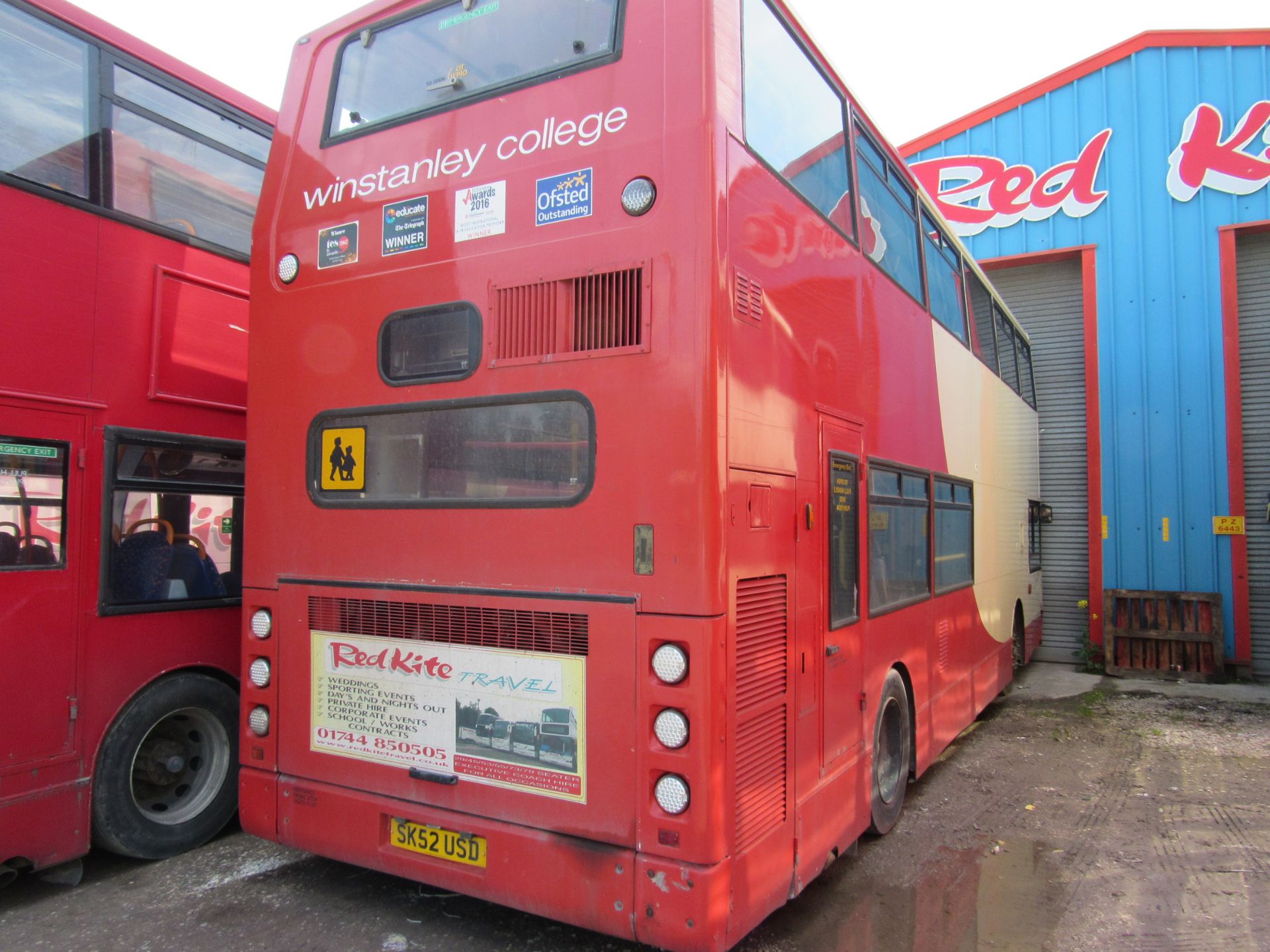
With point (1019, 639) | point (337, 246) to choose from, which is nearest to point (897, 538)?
point (337, 246)

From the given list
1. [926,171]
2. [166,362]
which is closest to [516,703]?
[166,362]

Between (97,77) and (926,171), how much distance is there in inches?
464

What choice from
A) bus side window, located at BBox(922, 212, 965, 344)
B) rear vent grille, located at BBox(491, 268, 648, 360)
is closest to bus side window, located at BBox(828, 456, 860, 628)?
rear vent grille, located at BBox(491, 268, 648, 360)

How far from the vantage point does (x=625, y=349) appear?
11.1 ft

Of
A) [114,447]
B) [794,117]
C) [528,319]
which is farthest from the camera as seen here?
[114,447]

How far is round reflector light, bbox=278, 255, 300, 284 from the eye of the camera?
4.36m

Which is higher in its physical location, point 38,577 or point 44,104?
point 44,104

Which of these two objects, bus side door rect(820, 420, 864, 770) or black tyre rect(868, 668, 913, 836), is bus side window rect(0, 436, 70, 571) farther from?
black tyre rect(868, 668, 913, 836)

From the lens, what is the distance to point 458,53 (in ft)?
13.4

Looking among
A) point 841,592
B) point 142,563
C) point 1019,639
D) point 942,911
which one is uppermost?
point 142,563

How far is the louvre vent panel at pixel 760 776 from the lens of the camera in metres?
3.37

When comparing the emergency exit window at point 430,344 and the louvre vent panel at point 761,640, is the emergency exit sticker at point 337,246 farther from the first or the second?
the louvre vent panel at point 761,640

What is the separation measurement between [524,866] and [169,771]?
8.40 feet

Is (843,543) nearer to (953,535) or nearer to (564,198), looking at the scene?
(564,198)
